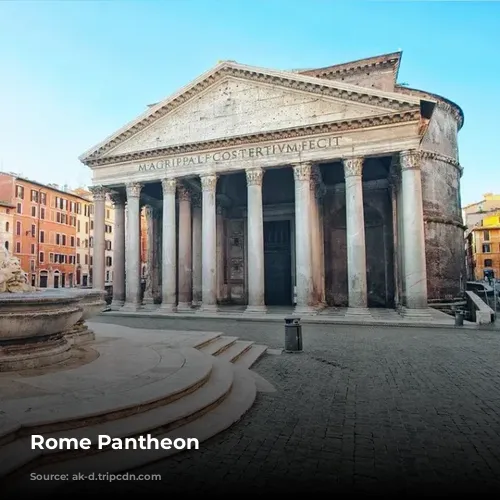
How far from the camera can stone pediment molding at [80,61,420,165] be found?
16.6 metres

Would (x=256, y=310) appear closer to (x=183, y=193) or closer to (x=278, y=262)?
(x=278, y=262)

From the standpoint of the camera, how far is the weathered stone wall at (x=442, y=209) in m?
26.2

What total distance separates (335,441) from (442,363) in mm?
5244

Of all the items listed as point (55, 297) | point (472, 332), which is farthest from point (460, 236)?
point (55, 297)

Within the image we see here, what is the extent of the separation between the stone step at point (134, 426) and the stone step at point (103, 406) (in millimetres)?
66

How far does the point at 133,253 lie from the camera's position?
21.4 metres

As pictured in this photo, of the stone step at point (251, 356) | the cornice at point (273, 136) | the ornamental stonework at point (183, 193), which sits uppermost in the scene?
the cornice at point (273, 136)

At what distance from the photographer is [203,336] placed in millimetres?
9891

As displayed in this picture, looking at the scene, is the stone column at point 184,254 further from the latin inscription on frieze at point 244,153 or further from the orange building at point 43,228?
the orange building at point 43,228

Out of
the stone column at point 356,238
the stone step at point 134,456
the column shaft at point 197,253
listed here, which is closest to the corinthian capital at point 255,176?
the stone column at point 356,238

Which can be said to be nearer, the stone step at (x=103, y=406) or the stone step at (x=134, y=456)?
the stone step at (x=134, y=456)

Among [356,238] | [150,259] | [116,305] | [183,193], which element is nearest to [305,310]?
[356,238]

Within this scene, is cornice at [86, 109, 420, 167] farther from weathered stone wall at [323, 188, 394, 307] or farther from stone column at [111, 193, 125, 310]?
weathered stone wall at [323, 188, 394, 307]

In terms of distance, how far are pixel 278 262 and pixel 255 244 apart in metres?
7.62
